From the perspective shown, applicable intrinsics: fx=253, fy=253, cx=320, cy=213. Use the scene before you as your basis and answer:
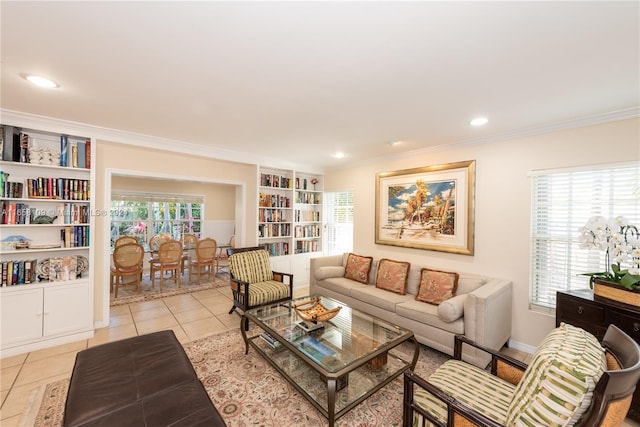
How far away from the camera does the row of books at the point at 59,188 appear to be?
110 inches

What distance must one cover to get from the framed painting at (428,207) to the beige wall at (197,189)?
4.35 m

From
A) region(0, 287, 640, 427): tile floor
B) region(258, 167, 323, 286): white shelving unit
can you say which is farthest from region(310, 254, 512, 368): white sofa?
region(258, 167, 323, 286): white shelving unit

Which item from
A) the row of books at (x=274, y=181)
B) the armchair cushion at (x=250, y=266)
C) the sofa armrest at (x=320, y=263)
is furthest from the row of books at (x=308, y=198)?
the armchair cushion at (x=250, y=266)

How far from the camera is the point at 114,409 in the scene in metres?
1.32

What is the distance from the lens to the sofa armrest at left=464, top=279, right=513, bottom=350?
2.39m

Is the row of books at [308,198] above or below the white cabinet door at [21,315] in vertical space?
above

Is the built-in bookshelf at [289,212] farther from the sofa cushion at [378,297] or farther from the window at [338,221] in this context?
the sofa cushion at [378,297]

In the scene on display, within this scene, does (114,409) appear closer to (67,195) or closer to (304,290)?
(67,195)

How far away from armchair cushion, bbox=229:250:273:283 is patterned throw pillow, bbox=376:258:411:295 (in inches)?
66.0

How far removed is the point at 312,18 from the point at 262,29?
29cm

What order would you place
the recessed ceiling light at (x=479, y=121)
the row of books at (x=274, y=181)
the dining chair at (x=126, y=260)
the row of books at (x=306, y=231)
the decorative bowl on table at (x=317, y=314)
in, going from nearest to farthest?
1. the decorative bowl on table at (x=317, y=314)
2. the recessed ceiling light at (x=479, y=121)
3. the dining chair at (x=126, y=260)
4. the row of books at (x=274, y=181)
5. the row of books at (x=306, y=231)

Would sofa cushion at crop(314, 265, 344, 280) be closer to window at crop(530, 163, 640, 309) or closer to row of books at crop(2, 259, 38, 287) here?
window at crop(530, 163, 640, 309)

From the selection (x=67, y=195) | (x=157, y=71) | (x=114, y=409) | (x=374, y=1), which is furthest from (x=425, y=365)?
(x=67, y=195)

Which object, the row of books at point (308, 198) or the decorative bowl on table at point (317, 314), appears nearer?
the decorative bowl on table at point (317, 314)
